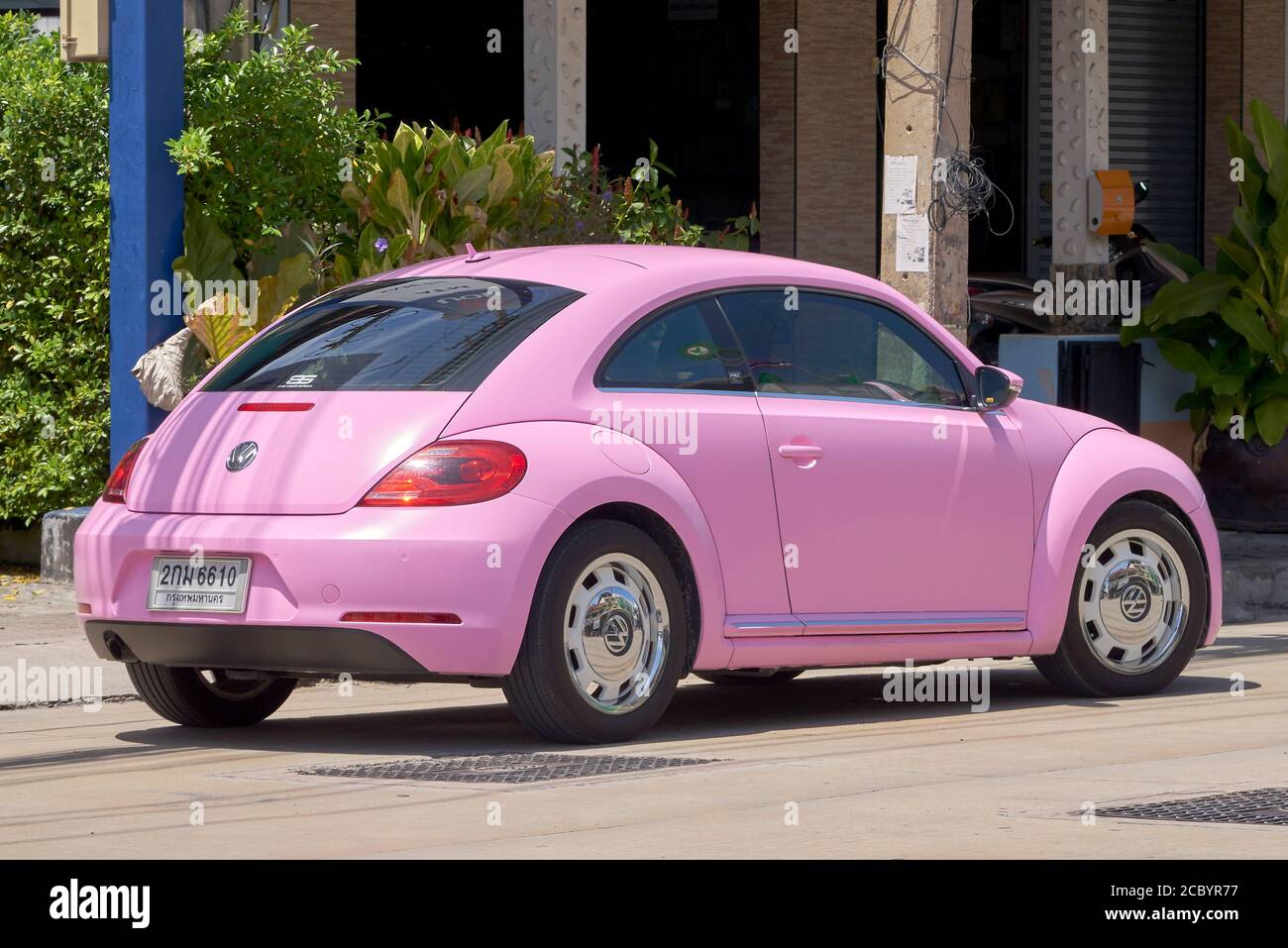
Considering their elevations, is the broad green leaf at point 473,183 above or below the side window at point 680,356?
above

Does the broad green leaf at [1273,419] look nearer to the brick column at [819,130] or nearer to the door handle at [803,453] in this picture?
the brick column at [819,130]

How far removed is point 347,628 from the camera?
23.9ft

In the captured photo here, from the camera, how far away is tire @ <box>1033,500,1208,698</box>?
9.07 m

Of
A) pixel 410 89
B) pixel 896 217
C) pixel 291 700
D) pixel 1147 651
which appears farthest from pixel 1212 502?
pixel 410 89

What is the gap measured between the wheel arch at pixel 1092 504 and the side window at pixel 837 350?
0.55 meters

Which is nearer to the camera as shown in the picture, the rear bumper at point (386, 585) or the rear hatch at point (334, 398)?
the rear bumper at point (386, 585)

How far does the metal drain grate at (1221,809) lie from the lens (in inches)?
243

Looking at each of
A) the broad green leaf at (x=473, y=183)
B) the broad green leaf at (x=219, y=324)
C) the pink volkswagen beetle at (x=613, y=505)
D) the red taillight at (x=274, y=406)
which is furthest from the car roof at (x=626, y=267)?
the broad green leaf at (x=473, y=183)

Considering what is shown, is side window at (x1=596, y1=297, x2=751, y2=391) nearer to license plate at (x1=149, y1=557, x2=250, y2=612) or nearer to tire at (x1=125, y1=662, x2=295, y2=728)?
license plate at (x1=149, y1=557, x2=250, y2=612)

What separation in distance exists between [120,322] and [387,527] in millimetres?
5391

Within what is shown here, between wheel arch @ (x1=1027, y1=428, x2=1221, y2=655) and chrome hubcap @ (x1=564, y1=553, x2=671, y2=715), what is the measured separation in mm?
1791

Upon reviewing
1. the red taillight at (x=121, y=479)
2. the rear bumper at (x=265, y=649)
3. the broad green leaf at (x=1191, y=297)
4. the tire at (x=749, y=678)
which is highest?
the broad green leaf at (x=1191, y=297)

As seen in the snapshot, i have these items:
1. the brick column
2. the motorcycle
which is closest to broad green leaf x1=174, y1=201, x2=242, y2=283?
the motorcycle

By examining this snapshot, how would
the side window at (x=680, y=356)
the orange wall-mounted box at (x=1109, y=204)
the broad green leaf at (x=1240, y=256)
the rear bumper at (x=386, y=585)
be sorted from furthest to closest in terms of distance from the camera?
the orange wall-mounted box at (x=1109, y=204), the broad green leaf at (x=1240, y=256), the side window at (x=680, y=356), the rear bumper at (x=386, y=585)
